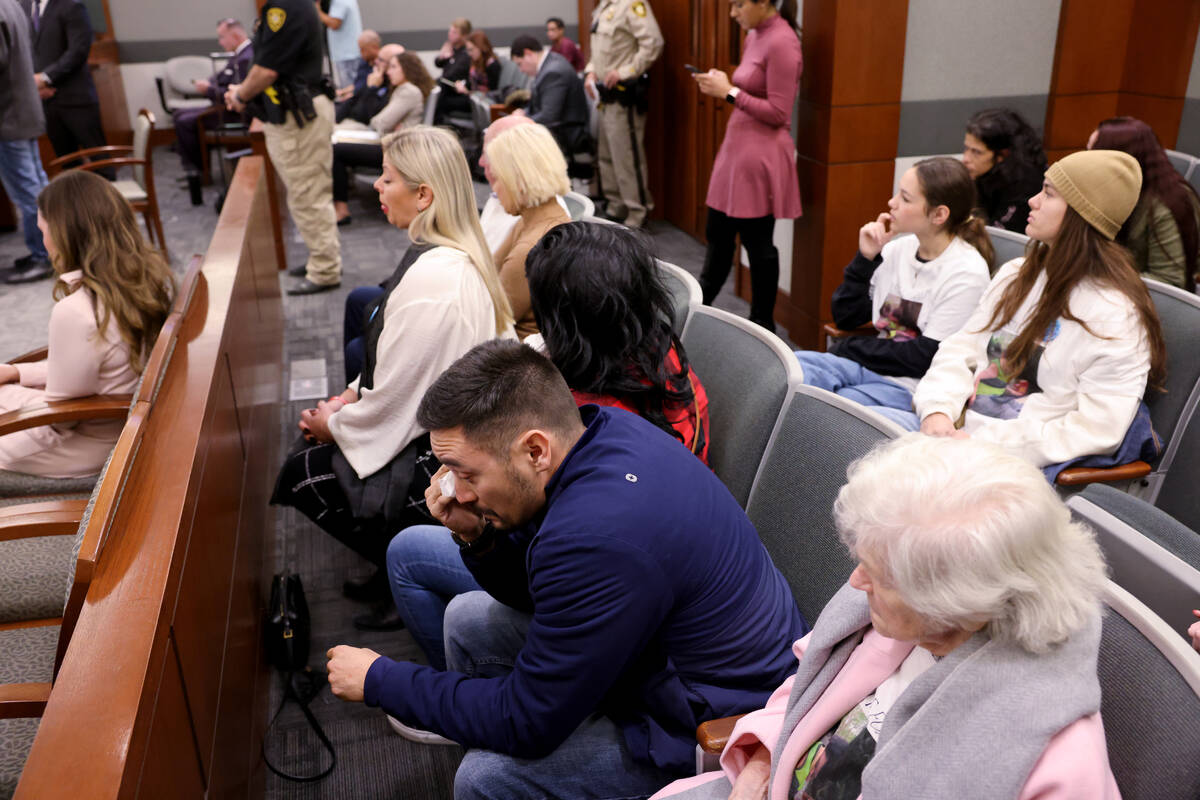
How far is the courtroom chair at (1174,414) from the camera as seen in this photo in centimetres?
215

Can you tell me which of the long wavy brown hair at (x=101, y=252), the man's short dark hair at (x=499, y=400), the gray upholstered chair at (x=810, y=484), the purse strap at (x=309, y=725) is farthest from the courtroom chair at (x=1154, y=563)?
the long wavy brown hair at (x=101, y=252)

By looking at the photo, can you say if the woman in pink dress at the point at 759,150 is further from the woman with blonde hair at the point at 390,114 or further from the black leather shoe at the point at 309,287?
the woman with blonde hair at the point at 390,114

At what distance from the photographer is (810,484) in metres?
1.74

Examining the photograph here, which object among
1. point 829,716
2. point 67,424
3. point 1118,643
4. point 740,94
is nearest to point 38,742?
point 829,716

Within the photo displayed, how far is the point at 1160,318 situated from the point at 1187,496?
0.43 meters

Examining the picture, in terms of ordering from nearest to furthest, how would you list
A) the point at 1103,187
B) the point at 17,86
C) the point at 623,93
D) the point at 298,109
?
1. the point at 1103,187
2. the point at 298,109
3. the point at 17,86
4. the point at 623,93

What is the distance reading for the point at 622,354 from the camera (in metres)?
1.91

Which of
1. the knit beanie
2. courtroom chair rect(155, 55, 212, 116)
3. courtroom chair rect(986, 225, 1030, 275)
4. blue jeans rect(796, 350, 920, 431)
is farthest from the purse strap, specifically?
courtroom chair rect(155, 55, 212, 116)

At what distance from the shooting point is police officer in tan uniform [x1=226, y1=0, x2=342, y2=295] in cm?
497

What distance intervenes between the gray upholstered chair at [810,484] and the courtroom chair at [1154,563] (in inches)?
13.2

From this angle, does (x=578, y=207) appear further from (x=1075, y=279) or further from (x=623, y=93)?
(x=623, y=93)

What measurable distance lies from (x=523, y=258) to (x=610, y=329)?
1070 mm

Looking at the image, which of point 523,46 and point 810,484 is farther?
point 523,46

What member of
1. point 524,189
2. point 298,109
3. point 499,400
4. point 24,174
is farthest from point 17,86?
point 499,400
